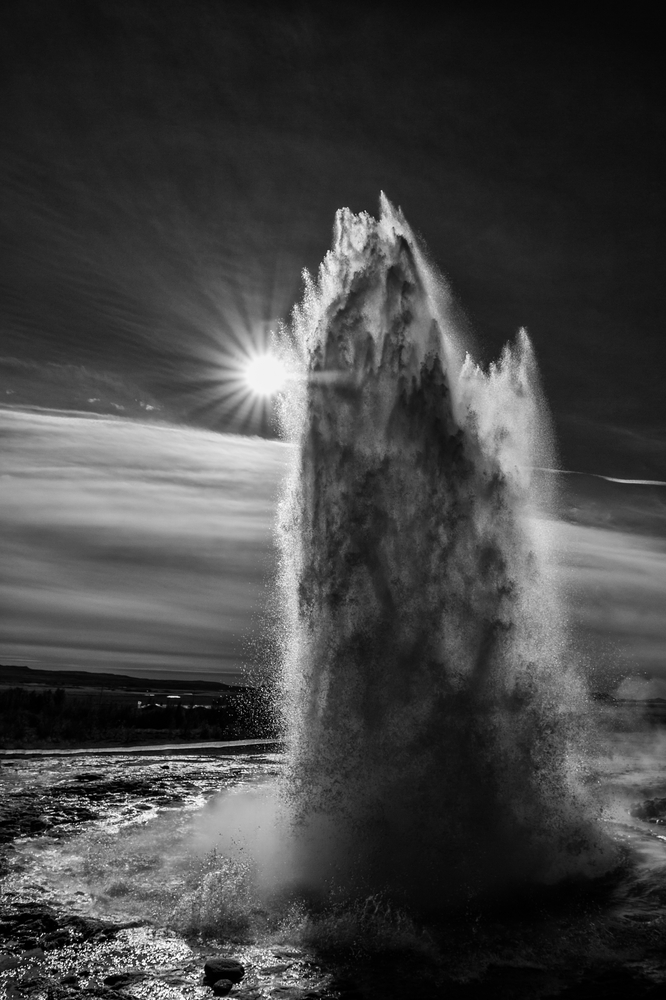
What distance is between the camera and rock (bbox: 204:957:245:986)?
8.22 meters

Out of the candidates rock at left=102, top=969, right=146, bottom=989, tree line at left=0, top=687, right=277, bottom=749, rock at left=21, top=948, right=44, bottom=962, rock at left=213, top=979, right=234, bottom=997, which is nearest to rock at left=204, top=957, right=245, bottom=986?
rock at left=213, top=979, right=234, bottom=997

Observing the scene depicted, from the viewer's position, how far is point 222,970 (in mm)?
8352

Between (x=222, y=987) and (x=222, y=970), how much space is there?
1.15ft

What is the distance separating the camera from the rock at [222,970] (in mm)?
8224

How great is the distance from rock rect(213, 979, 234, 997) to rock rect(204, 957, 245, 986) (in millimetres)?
65

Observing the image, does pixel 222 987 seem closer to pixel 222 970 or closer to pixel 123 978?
pixel 222 970

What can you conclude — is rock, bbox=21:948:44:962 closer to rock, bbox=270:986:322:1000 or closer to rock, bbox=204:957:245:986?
rock, bbox=204:957:245:986

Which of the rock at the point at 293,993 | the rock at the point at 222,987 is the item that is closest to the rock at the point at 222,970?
the rock at the point at 222,987

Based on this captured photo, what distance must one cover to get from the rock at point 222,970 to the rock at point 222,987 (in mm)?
65

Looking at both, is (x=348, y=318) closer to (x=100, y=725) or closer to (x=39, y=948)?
(x=39, y=948)

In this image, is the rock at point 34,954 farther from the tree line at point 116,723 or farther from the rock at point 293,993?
the tree line at point 116,723

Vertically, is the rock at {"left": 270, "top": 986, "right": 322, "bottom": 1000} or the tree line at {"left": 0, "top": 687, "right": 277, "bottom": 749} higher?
the rock at {"left": 270, "top": 986, "right": 322, "bottom": 1000}

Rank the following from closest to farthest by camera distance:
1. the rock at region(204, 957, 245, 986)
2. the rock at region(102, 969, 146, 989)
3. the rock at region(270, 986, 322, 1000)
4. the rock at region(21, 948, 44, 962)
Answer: the rock at region(270, 986, 322, 1000)
the rock at region(102, 969, 146, 989)
the rock at region(204, 957, 245, 986)
the rock at region(21, 948, 44, 962)

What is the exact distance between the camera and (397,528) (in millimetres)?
13977
